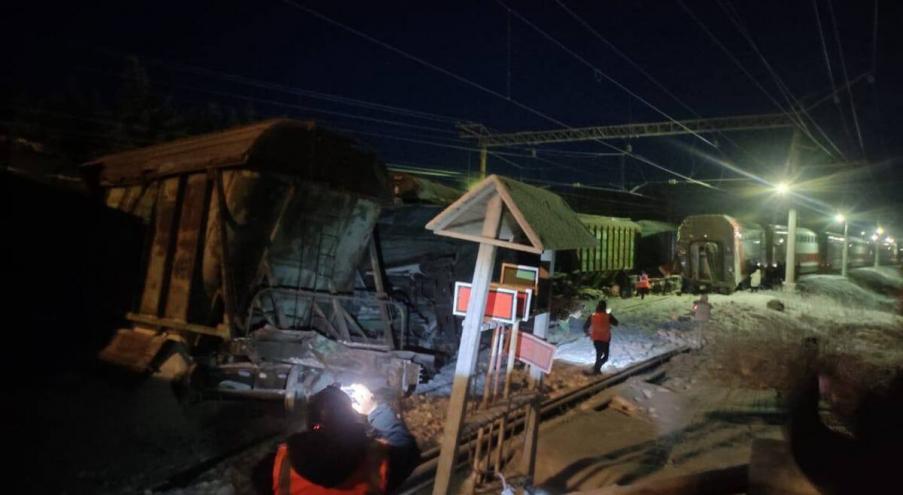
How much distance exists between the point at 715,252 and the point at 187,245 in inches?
837

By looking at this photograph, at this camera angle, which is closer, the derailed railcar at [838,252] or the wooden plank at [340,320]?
the wooden plank at [340,320]

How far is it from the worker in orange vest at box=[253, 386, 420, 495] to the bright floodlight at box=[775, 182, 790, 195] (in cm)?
2626

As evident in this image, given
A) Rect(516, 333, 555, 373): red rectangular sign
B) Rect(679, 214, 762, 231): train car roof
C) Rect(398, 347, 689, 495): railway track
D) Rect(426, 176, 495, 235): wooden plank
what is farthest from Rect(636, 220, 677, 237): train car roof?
Rect(426, 176, 495, 235): wooden plank

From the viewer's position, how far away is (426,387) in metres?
8.25

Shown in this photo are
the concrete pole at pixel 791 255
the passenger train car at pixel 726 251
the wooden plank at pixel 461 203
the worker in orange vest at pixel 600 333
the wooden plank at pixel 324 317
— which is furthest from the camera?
the concrete pole at pixel 791 255

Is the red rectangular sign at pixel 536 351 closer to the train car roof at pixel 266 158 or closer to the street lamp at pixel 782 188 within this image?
the train car roof at pixel 266 158

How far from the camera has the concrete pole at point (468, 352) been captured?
151 inches

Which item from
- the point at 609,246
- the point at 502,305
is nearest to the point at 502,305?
the point at 502,305

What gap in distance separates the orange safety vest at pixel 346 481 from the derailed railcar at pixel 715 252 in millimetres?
22449

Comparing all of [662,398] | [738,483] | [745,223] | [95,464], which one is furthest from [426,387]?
[745,223]

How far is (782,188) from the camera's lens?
75.8 feet

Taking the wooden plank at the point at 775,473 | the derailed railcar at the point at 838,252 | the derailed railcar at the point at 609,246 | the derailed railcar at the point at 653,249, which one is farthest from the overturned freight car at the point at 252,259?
the derailed railcar at the point at 838,252

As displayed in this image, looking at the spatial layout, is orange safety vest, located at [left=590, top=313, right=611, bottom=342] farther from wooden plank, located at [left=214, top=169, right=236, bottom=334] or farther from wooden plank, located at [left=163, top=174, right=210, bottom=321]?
wooden plank, located at [left=163, top=174, right=210, bottom=321]

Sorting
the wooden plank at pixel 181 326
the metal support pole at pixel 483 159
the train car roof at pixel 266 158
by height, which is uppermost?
the metal support pole at pixel 483 159
